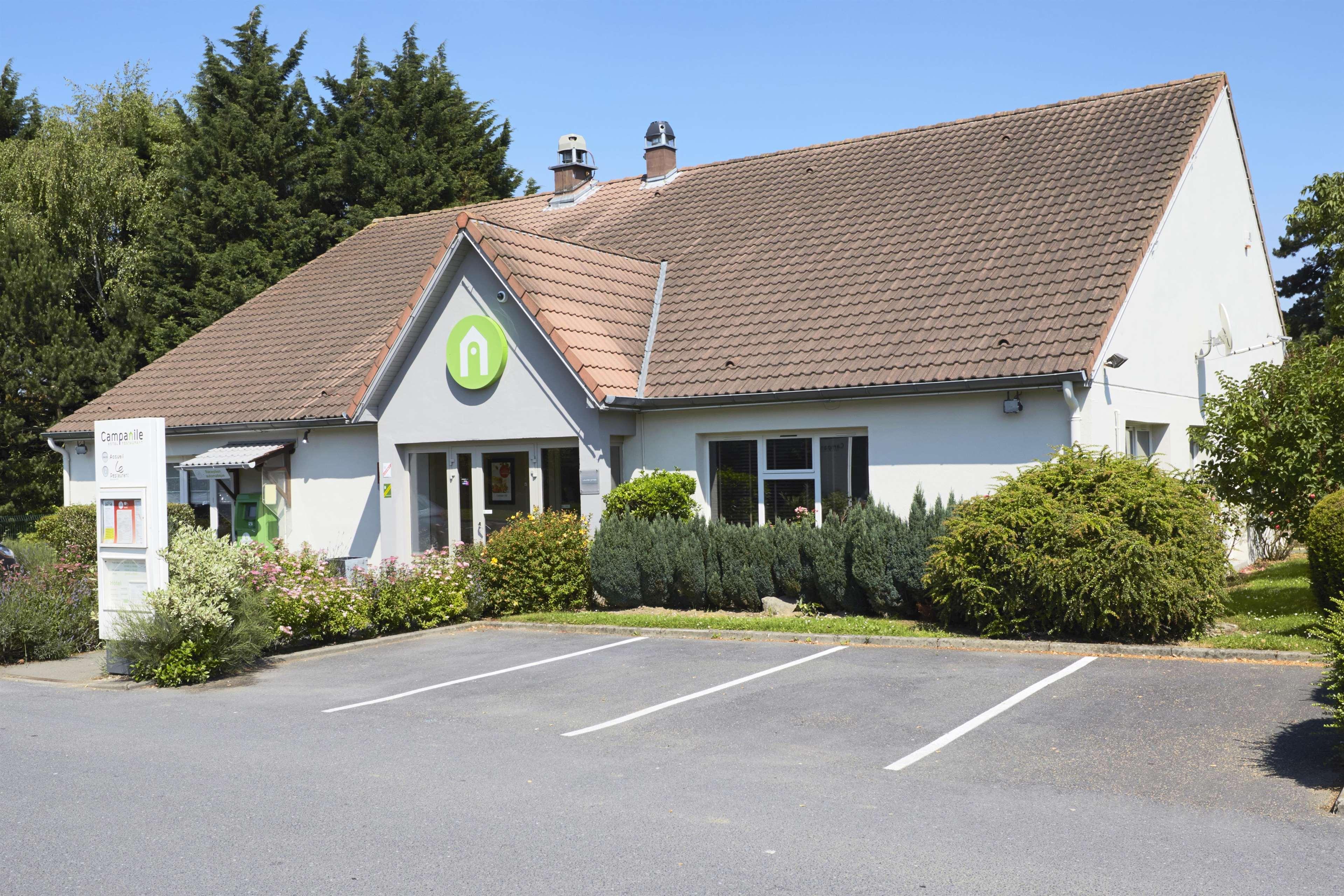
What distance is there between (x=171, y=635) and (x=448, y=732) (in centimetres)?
453

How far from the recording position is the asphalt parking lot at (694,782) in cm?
593

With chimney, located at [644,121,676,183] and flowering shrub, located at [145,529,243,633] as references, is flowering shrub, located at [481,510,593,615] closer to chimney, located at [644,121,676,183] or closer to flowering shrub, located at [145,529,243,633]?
flowering shrub, located at [145,529,243,633]

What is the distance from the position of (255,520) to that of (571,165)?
427 inches

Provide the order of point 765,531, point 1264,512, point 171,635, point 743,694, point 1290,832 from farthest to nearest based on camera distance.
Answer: point 765,531
point 1264,512
point 171,635
point 743,694
point 1290,832

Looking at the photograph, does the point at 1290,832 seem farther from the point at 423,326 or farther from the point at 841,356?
the point at 423,326

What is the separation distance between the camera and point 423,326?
18594 millimetres

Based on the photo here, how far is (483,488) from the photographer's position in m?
18.7

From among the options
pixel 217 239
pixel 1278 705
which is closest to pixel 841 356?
pixel 1278 705

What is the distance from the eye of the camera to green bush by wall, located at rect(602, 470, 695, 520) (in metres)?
16.6

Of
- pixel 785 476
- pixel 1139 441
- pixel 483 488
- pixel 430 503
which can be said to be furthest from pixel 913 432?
pixel 430 503

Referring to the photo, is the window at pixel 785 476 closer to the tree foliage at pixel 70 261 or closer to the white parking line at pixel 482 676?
the white parking line at pixel 482 676

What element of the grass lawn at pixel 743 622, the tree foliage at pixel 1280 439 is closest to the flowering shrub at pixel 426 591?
the grass lawn at pixel 743 622

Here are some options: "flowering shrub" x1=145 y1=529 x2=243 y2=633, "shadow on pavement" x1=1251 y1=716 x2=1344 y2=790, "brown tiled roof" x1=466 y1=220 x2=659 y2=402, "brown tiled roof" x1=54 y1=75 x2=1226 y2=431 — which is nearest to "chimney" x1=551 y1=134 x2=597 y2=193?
"brown tiled roof" x1=54 y1=75 x2=1226 y2=431

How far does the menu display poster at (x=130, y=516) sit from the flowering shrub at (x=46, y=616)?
1878mm
